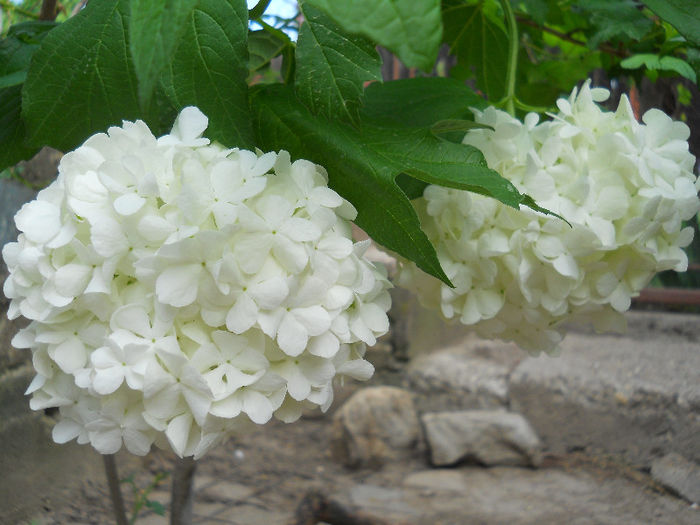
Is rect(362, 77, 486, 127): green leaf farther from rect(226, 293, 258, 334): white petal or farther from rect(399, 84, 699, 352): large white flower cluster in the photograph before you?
rect(226, 293, 258, 334): white petal

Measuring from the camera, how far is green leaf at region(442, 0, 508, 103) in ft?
2.70

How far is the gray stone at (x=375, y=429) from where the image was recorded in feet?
6.81

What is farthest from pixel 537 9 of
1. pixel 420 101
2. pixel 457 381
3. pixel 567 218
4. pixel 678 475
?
pixel 457 381

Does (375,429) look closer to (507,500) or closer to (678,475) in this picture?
(507,500)

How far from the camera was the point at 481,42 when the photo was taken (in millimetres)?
829

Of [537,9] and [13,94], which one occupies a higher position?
[537,9]

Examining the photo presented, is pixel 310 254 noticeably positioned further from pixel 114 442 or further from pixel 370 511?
pixel 370 511

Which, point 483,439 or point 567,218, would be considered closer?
point 567,218

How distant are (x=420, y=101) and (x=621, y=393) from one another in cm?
139

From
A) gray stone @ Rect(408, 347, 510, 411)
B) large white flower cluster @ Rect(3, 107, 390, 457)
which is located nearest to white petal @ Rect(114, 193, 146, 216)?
large white flower cluster @ Rect(3, 107, 390, 457)

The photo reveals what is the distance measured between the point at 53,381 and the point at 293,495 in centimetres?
141

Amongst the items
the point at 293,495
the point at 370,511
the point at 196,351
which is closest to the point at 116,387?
the point at 196,351

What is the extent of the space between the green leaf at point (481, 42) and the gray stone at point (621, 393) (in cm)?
92

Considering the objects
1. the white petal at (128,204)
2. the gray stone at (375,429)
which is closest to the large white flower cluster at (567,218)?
the white petal at (128,204)
